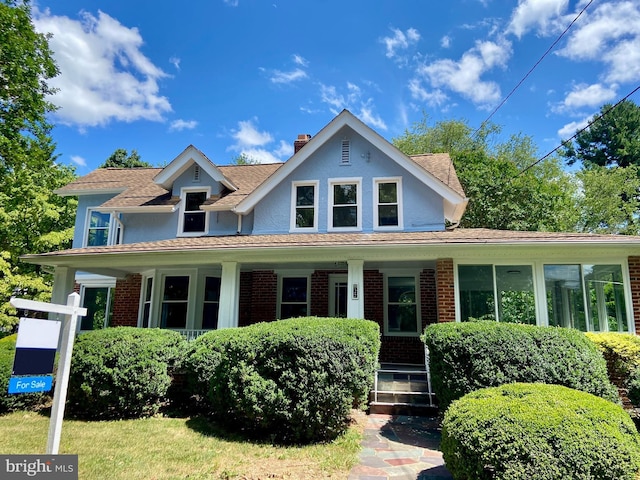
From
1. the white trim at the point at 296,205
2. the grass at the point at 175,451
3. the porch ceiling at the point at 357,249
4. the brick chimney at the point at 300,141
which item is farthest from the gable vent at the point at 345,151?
the grass at the point at 175,451

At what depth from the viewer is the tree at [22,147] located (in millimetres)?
14148

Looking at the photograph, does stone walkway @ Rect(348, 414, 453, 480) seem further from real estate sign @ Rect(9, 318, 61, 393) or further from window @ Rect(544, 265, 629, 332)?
window @ Rect(544, 265, 629, 332)

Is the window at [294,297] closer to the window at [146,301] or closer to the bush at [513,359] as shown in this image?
the window at [146,301]

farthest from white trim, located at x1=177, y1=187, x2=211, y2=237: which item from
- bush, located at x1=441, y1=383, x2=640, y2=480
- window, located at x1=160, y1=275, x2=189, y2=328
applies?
bush, located at x1=441, y1=383, x2=640, y2=480

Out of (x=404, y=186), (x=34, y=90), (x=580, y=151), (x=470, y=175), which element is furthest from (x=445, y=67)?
(x=580, y=151)

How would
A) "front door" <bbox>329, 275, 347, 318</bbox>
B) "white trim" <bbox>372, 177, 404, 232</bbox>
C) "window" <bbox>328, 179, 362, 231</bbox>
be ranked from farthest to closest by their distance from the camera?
"front door" <bbox>329, 275, 347, 318</bbox> → "window" <bbox>328, 179, 362, 231</bbox> → "white trim" <bbox>372, 177, 404, 232</bbox>

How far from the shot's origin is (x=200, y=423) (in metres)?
7.16

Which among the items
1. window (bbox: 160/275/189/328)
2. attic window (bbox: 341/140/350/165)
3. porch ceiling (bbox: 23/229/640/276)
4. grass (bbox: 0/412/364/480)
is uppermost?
attic window (bbox: 341/140/350/165)

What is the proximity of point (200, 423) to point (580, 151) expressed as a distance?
3909 centimetres

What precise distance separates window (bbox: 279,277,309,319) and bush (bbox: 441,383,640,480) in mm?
8418

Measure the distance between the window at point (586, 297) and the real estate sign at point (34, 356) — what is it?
9.46 metres

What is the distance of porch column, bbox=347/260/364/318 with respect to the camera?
31.6ft

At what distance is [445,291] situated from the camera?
9375 mm

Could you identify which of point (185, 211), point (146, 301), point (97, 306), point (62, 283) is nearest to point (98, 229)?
point (97, 306)
